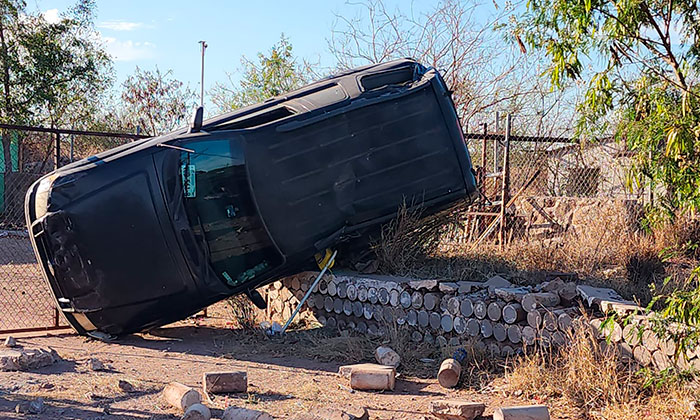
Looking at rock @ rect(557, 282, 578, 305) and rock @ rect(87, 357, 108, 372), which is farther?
rock @ rect(87, 357, 108, 372)

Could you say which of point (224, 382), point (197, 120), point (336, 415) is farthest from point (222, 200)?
point (336, 415)

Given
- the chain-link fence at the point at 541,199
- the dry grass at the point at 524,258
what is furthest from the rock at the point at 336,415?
the chain-link fence at the point at 541,199

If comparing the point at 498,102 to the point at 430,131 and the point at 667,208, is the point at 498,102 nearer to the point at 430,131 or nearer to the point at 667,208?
the point at 430,131

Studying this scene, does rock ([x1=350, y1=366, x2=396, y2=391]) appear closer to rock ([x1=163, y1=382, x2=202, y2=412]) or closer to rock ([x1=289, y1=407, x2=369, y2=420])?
rock ([x1=289, y1=407, x2=369, y2=420])

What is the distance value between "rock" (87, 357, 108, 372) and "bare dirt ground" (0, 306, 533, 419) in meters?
0.04

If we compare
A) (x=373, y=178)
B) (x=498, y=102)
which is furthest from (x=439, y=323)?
(x=498, y=102)

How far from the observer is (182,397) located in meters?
4.84

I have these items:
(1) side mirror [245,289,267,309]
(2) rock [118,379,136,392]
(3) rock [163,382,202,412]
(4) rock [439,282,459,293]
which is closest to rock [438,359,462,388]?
(4) rock [439,282,459,293]

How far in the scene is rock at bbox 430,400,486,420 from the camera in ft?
15.4

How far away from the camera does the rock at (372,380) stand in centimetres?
550

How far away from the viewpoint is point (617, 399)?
479 centimetres

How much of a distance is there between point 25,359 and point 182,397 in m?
1.99

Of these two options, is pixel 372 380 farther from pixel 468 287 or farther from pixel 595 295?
pixel 595 295

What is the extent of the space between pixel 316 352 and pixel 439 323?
1.25m
